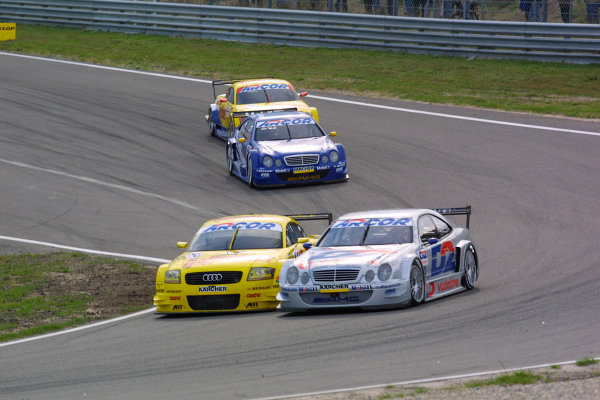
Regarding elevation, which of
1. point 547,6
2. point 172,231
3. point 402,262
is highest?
point 547,6

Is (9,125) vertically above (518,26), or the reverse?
(518,26)

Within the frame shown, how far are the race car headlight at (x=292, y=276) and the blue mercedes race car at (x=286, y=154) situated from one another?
924 cm

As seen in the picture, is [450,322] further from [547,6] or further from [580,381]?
[547,6]

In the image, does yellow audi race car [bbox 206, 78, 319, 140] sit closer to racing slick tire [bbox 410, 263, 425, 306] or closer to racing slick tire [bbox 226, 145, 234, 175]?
racing slick tire [bbox 226, 145, 234, 175]

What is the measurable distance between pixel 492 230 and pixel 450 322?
679cm

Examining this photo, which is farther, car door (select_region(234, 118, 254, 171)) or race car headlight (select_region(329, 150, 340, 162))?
car door (select_region(234, 118, 254, 171))

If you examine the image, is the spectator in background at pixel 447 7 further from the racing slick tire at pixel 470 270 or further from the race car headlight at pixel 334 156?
the racing slick tire at pixel 470 270

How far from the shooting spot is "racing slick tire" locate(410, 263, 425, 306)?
41.9ft

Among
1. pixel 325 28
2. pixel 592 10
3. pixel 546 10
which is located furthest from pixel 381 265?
A: pixel 325 28

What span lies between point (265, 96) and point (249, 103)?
20.2 inches

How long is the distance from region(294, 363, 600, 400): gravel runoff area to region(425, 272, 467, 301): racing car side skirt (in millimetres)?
4286

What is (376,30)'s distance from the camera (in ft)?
116

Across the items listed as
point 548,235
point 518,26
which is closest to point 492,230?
point 548,235

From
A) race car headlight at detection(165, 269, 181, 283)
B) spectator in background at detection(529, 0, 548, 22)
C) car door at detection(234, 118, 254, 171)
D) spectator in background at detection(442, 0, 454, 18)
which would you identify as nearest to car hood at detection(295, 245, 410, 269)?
race car headlight at detection(165, 269, 181, 283)
